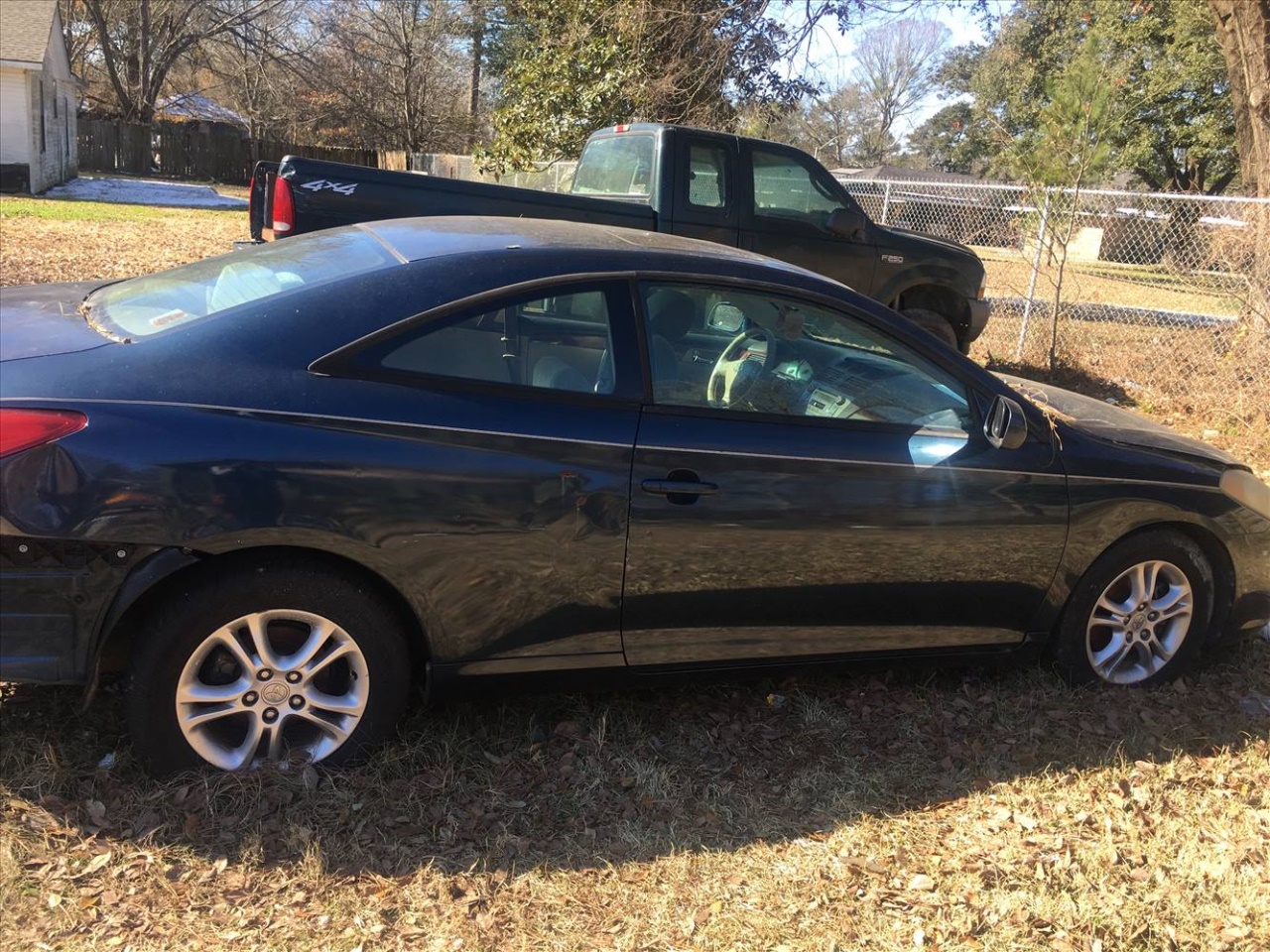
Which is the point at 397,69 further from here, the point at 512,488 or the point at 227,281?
the point at 512,488

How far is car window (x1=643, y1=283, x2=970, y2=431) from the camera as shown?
3420 millimetres

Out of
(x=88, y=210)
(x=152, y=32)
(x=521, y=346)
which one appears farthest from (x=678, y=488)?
(x=152, y=32)

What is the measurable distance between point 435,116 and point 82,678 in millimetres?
42307

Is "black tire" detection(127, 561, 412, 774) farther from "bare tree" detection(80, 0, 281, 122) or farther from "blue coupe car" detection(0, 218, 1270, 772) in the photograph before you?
"bare tree" detection(80, 0, 281, 122)

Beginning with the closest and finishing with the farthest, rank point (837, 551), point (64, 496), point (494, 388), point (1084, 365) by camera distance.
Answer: point (64, 496) < point (494, 388) < point (837, 551) < point (1084, 365)

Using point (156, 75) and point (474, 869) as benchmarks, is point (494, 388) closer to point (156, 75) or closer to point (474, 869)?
point (474, 869)

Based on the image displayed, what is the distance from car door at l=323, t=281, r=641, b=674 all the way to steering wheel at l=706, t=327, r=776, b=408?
13.2 inches

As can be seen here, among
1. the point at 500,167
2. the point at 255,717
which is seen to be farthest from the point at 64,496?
the point at 500,167

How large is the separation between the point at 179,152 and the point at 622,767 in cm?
4211

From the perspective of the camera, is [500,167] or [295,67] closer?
[500,167]

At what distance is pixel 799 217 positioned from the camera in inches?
338

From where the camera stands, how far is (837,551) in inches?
137

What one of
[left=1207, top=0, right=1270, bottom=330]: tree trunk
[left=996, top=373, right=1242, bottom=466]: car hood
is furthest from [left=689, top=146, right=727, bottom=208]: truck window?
[left=1207, top=0, right=1270, bottom=330]: tree trunk

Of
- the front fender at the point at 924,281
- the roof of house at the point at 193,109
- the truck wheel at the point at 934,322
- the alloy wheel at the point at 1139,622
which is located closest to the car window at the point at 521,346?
the alloy wheel at the point at 1139,622
